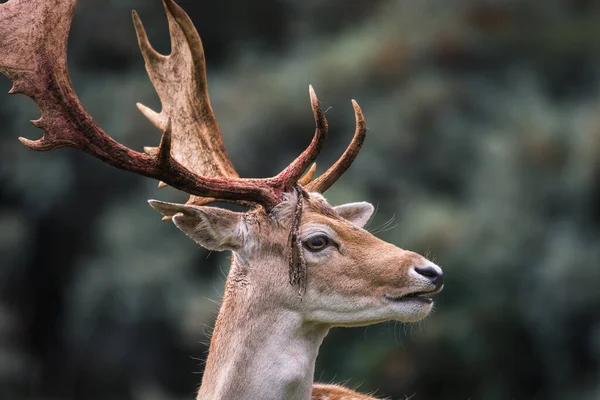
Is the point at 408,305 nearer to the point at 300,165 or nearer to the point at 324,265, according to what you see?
the point at 324,265

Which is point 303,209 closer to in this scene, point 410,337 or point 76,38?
point 410,337

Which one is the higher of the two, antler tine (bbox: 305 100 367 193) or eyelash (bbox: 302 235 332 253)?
antler tine (bbox: 305 100 367 193)

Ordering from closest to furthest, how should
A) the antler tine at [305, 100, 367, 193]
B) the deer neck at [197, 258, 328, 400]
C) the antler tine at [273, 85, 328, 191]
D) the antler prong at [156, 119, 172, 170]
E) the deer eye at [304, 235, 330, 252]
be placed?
1. the antler prong at [156, 119, 172, 170]
2. the deer neck at [197, 258, 328, 400]
3. the deer eye at [304, 235, 330, 252]
4. the antler tine at [273, 85, 328, 191]
5. the antler tine at [305, 100, 367, 193]

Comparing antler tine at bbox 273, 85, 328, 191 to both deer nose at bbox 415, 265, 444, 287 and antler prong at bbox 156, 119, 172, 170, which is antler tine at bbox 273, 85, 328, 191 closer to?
antler prong at bbox 156, 119, 172, 170

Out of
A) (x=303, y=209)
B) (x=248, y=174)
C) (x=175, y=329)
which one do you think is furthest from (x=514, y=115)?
(x=303, y=209)

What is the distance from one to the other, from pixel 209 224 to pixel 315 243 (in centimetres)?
47

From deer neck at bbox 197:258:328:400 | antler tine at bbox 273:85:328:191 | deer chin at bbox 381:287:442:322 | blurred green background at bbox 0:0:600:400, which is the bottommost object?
blurred green background at bbox 0:0:600:400

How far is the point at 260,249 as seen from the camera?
566 cm

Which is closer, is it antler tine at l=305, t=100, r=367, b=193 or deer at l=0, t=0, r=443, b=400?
deer at l=0, t=0, r=443, b=400

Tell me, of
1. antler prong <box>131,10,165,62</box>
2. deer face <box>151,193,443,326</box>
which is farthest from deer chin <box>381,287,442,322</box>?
antler prong <box>131,10,165,62</box>

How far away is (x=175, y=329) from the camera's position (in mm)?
20125

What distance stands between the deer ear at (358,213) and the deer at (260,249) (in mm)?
390

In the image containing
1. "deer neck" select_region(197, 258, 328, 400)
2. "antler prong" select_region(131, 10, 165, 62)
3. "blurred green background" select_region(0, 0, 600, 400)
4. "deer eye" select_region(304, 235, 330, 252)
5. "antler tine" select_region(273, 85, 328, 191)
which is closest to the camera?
"deer neck" select_region(197, 258, 328, 400)

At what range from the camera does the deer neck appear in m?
5.45
